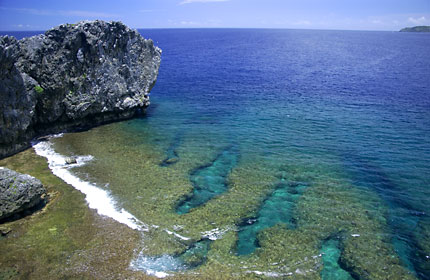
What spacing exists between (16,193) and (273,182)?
23.6 metres

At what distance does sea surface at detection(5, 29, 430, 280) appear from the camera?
22031 mm

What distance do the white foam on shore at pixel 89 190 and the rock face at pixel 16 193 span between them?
428 cm

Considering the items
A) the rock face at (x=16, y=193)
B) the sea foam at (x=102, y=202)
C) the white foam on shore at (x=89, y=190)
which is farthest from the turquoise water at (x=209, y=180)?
the rock face at (x=16, y=193)

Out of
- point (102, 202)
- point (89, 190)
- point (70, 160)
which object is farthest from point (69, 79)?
point (102, 202)

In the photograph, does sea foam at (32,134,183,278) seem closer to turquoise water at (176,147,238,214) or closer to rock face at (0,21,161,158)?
rock face at (0,21,161,158)

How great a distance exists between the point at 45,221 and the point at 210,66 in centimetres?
8970

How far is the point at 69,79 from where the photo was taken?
1750 inches

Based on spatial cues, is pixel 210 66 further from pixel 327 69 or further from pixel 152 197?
pixel 152 197

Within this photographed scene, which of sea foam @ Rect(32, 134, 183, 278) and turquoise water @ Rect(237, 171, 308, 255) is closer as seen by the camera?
sea foam @ Rect(32, 134, 183, 278)

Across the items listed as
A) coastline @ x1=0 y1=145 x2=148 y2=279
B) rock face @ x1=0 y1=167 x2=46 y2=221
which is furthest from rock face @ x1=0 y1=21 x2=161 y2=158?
coastline @ x1=0 y1=145 x2=148 y2=279

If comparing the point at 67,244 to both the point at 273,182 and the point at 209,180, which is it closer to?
the point at 209,180

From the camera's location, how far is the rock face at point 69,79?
37.0 m

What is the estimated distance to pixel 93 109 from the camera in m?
47.6

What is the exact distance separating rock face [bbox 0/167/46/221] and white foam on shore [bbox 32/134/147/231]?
4281 millimetres
